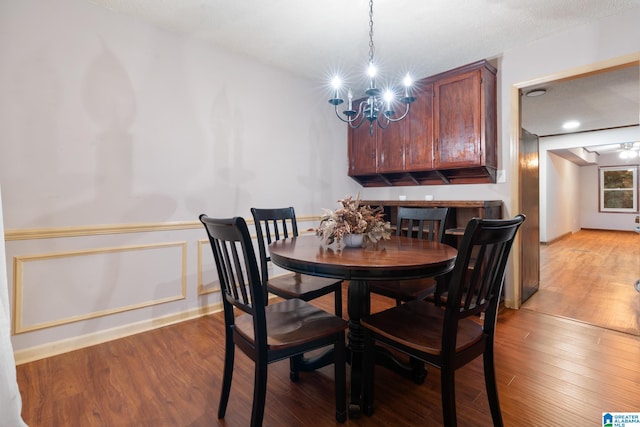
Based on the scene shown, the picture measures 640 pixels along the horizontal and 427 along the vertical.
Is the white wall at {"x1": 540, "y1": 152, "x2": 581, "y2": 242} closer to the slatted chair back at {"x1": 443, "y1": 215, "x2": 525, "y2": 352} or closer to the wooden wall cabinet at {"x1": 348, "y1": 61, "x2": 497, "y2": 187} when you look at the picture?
the wooden wall cabinet at {"x1": 348, "y1": 61, "x2": 497, "y2": 187}

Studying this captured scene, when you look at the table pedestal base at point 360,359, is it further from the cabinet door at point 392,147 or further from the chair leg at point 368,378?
the cabinet door at point 392,147

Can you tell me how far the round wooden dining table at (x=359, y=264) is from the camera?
1.31m

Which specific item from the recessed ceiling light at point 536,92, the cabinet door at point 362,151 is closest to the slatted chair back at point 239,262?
the cabinet door at point 362,151

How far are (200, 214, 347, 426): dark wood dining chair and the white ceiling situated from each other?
6.12 ft

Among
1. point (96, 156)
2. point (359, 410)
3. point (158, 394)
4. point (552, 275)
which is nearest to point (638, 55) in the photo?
point (552, 275)

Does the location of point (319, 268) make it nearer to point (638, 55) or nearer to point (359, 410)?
point (359, 410)

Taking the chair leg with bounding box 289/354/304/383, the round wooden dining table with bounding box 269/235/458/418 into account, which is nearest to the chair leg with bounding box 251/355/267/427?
the round wooden dining table with bounding box 269/235/458/418

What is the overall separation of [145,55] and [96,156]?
3.03ft

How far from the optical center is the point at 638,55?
232cm

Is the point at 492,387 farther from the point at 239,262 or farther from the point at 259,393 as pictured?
the point at 239,262

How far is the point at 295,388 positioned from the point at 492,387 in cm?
99

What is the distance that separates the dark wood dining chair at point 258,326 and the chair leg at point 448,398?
0.44 meters

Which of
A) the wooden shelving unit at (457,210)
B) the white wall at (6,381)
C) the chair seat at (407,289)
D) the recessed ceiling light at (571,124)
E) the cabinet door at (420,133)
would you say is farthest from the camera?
the recessed ceiling light at (571,124)

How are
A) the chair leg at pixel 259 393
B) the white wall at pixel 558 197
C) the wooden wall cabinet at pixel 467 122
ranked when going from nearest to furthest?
the chair leg at pixel 259 393, the wooden wall cabinet at pixel 467 122, the white wall at pixel 558 197
